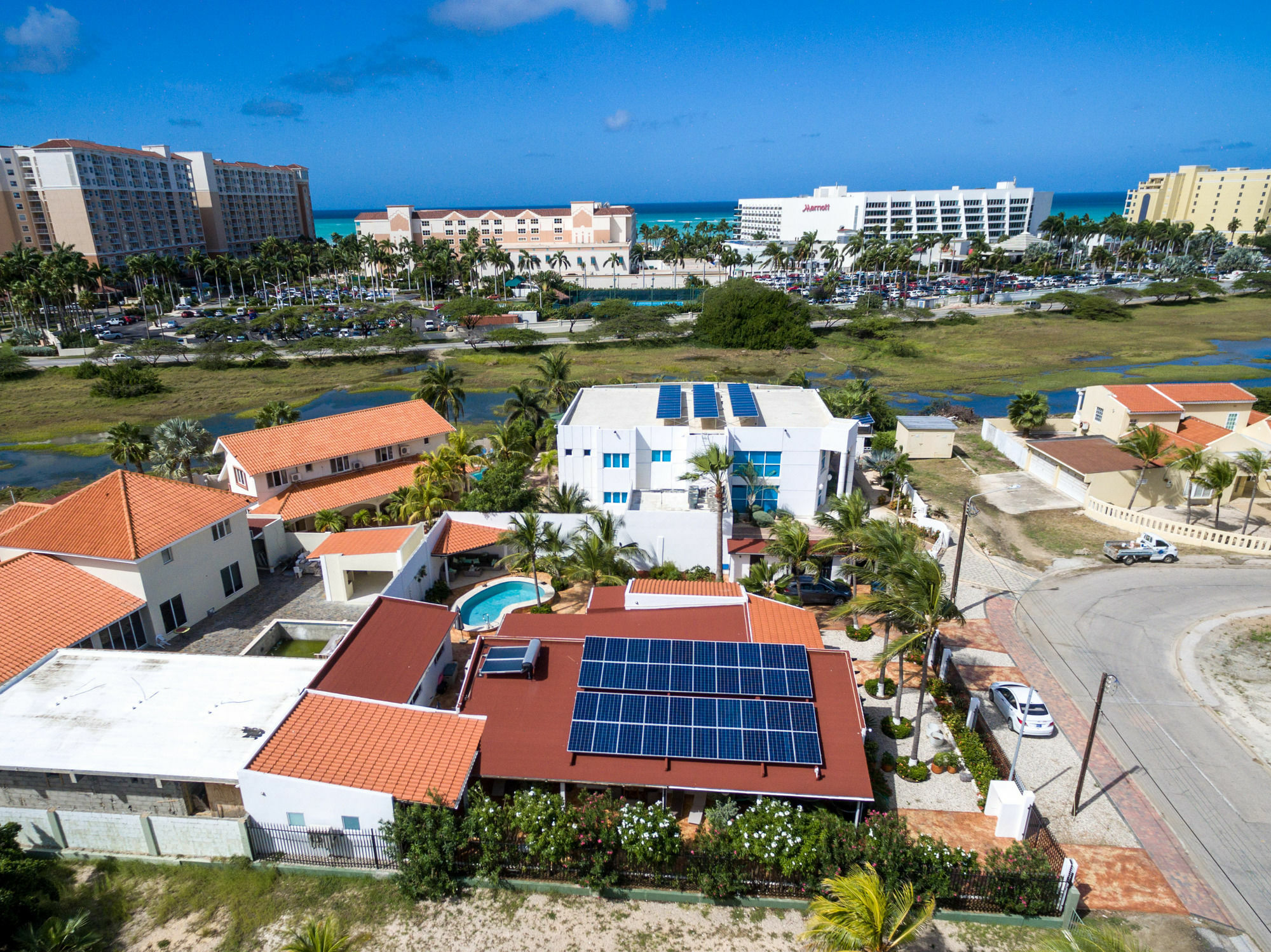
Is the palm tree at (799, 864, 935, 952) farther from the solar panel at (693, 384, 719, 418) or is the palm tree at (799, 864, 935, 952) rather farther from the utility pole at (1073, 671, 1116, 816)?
the solar panel at (693, 384, 719, 418)

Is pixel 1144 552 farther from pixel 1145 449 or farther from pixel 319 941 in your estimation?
pixel 319 941

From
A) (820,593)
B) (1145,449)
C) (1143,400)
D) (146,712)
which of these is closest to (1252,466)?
(1145,449)

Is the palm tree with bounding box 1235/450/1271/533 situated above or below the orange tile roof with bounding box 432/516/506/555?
above

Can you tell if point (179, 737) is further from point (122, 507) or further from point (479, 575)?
point (479, 575)

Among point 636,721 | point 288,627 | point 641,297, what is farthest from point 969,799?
point 641,297

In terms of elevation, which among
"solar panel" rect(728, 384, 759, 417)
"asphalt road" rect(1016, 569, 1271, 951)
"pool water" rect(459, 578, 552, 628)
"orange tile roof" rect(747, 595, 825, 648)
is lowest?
"pool water" rect(459, 578, 552, 628)

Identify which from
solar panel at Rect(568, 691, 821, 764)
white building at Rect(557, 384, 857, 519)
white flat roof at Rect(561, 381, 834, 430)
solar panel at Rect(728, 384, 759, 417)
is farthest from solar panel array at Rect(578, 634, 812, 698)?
solar panel at Rect(728, 384, 759, 417)

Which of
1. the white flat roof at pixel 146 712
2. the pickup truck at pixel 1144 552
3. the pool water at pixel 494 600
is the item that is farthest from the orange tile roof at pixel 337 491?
the pickup truck at pixel 1144 552
